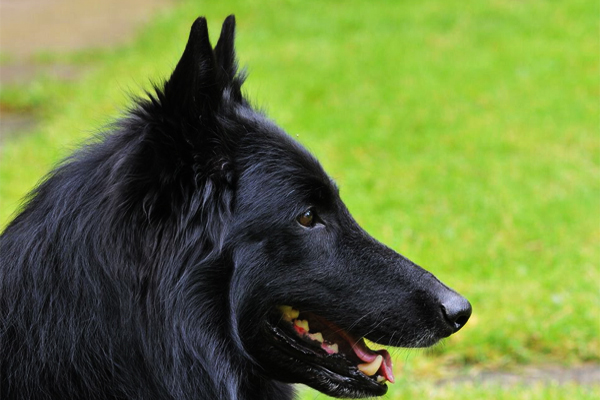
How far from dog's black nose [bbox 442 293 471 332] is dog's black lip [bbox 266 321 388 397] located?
34cm

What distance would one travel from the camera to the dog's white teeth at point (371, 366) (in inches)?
110

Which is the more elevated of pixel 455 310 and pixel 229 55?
pixel 229 55

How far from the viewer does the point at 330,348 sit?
2.77 m

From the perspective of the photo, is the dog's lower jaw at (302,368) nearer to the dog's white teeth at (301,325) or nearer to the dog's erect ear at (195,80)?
the dog's white teeth at (301,325)

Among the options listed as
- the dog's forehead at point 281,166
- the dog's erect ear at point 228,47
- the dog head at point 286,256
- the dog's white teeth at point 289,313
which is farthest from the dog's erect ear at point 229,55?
the dog's white teeth at point 289,313

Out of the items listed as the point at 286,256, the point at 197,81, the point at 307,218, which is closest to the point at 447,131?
the point at 307,218

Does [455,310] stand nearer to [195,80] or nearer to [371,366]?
[371,366]

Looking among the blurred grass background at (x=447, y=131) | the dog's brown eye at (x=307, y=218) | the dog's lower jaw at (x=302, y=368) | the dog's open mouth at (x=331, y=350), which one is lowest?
the dog's lower jaw at (x=302, y=368)

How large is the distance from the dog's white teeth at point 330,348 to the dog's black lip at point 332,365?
0.02 meters

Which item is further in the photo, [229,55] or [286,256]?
[229,55]

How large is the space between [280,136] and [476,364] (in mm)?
2687

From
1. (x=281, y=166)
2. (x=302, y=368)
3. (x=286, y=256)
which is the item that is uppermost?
(x=281, y=166)

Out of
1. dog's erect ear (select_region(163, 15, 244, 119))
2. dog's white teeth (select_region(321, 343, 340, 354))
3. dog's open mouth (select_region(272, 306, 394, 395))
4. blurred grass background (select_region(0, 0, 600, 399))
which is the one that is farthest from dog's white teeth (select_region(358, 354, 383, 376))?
blurred grass background (select_region(0, 0, 600, 399))

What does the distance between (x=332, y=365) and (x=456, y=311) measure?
1.58 feet
